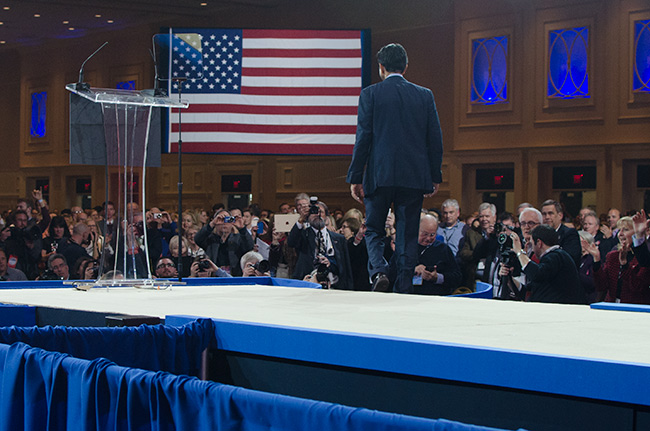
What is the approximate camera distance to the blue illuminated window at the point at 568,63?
14.4m

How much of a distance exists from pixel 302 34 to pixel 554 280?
6.74m

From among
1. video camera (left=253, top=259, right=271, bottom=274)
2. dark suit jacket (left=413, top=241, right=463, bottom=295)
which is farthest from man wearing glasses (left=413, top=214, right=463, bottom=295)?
video camera (left=253, top=259, right=271, bottom=274)

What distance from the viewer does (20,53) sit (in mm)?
23344

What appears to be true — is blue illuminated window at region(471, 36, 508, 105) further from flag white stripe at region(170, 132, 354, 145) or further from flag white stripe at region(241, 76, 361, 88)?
flag white stripe at region(170, 132, 354, 145)

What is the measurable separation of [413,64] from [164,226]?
791 centimetres

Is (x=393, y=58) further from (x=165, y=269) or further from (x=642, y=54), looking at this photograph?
(x=642, y=54)

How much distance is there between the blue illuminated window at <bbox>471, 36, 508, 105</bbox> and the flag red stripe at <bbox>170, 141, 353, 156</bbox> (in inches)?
225

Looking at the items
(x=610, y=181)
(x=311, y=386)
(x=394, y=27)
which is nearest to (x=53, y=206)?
(x=394, y=27)

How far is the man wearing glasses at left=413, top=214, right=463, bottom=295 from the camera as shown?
599 centimetres

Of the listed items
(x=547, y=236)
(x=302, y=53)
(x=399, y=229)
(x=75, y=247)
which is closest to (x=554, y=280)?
(x=547, y=236)

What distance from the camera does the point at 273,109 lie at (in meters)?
10.7

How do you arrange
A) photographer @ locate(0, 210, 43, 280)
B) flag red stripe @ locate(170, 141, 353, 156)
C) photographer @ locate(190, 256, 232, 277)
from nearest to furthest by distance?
photographer @ locate(190, 256, 232, 277) < photographer @ locate(0, 210, 43, 280) < flag red stripe @ locate(170, 141, 353, 156)

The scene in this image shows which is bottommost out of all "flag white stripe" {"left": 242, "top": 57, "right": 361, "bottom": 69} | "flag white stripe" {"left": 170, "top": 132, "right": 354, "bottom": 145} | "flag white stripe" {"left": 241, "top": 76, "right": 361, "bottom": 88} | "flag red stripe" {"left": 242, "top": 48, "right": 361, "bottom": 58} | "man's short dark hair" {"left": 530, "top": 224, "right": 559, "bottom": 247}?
"man's short dark hair" {"left": 530, "top": 224, "right": 559, "bottom": 247}

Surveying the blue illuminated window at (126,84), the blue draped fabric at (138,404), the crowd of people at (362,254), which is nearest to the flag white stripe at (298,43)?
the crowd of people at (362,254)
